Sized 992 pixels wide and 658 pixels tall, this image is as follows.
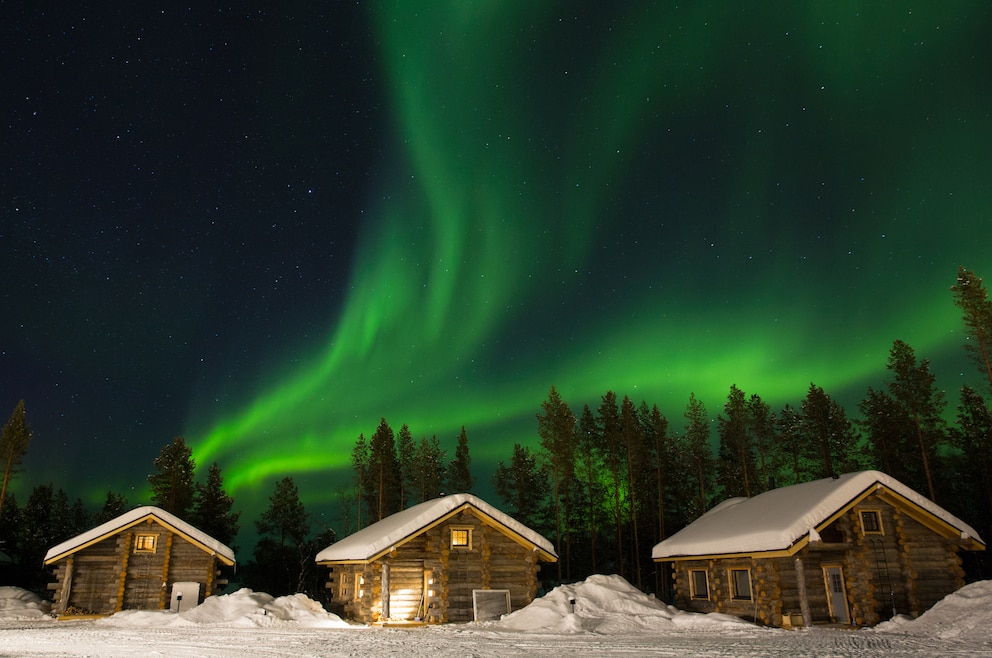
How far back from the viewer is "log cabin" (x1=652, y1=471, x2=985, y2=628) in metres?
25.0

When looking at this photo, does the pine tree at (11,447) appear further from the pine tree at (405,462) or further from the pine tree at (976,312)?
the pine tree at (976,312)

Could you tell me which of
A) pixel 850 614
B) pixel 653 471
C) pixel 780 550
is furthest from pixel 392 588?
pixel 653 471

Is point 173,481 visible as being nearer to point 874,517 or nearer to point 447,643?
point 447,643

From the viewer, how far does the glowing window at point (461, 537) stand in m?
30.2

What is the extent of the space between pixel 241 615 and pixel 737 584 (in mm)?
19429

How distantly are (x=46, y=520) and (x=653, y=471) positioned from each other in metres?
54.6

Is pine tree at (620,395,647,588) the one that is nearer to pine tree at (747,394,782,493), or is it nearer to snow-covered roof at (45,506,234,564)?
pine tree at (747,394,782,493)

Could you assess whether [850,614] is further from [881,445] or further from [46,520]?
[46,520]

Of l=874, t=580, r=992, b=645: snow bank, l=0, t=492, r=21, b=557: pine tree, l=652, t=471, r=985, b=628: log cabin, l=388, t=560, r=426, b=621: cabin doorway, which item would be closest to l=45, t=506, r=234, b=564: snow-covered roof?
l=388, t=560, r=426, b=621: cabin doorway

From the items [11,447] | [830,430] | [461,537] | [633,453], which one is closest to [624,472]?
[633,453]

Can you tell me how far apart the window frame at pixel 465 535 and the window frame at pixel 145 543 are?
15173 mm

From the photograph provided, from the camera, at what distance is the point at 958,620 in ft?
69.4

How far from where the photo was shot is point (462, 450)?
65.7m

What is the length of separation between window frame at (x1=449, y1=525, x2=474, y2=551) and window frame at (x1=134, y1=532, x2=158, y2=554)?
15.2 metres
